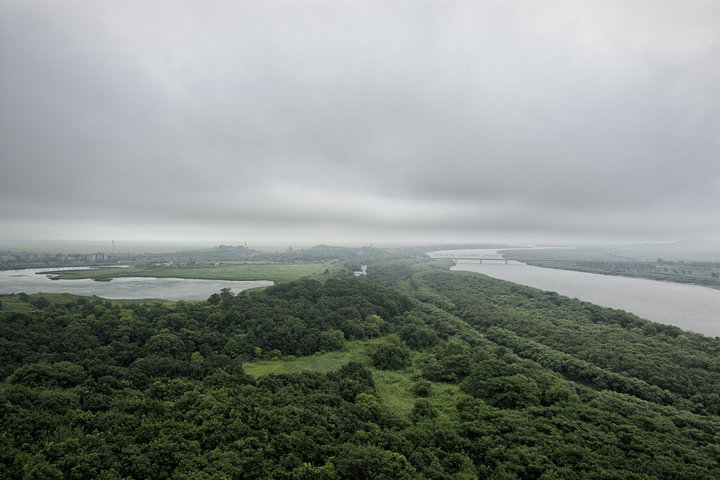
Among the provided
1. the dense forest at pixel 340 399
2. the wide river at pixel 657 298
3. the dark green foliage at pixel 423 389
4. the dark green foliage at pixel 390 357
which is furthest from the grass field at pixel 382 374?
the wide river at pixel 657 298

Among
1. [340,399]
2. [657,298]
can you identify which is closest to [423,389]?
[340,399]

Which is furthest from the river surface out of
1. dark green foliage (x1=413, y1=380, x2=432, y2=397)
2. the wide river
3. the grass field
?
the wide river

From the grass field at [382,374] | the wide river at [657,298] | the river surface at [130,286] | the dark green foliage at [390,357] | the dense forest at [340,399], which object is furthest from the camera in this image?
the river surface at [130,286]

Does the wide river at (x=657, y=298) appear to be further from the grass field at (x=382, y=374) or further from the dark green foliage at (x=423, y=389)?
the dark green foliage at (x=423, y=389)

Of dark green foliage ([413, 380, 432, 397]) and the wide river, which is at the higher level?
dark green foliage ([413, 380, 432, 397])

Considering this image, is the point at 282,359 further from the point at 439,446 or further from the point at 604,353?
the point at 604,353

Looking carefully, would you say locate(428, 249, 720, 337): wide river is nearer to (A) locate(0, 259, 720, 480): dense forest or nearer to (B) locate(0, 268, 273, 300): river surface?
(A) locate(0, 259, 720, 480): dense forest
